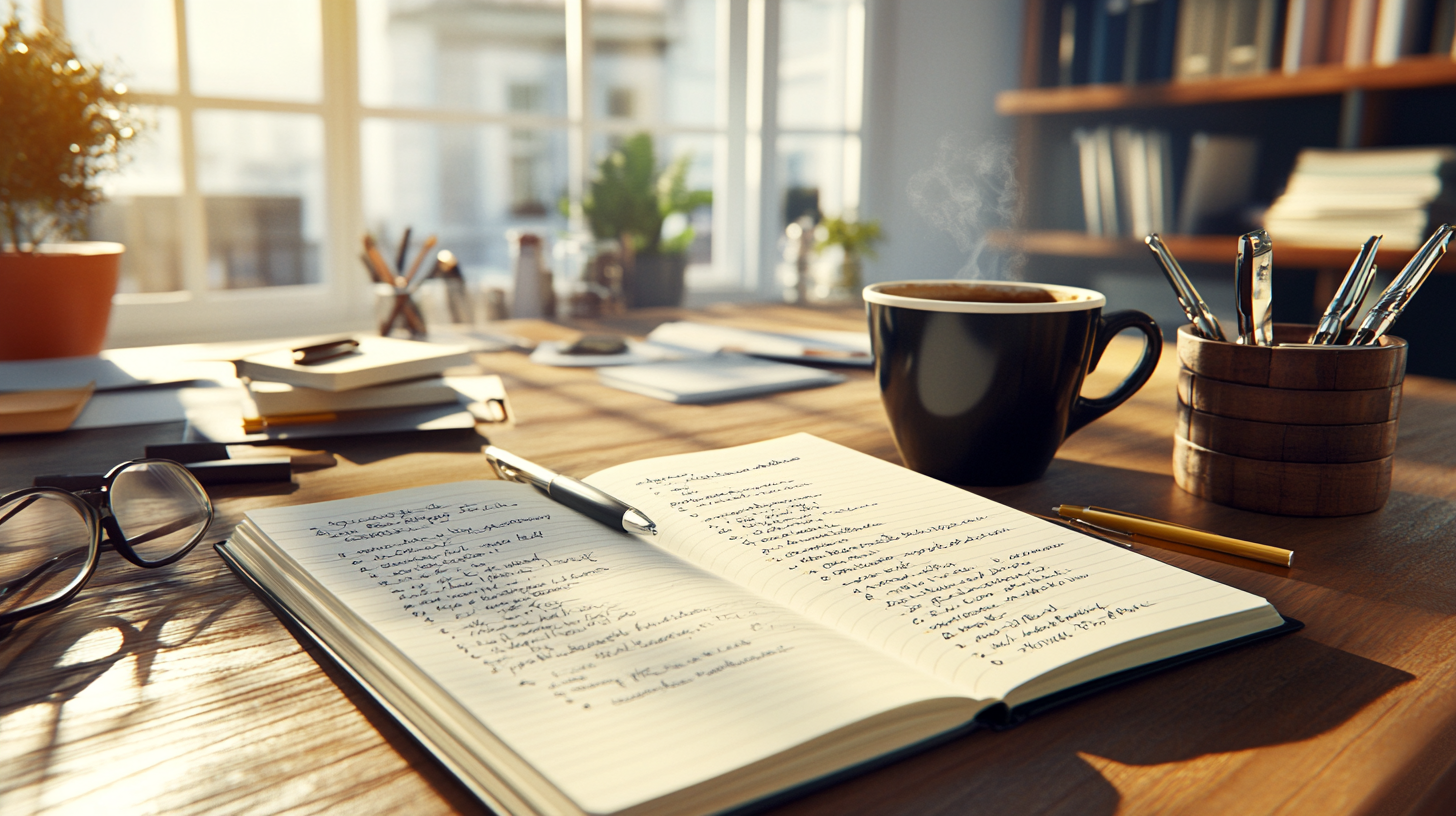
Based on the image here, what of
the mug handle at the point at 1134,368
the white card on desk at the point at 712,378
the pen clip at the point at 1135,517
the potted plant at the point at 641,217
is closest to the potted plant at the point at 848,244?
the potted plant at the point at 641,217

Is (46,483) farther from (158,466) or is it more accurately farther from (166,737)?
(166,737)

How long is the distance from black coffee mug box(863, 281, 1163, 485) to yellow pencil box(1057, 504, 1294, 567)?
7cm

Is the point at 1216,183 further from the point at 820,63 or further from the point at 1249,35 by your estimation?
the point at 820,63

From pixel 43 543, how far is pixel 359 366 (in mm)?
310

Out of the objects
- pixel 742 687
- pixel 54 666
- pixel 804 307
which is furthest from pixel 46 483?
pixel 804 307

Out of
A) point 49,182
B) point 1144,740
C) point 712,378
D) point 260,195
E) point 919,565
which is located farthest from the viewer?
point 260,195

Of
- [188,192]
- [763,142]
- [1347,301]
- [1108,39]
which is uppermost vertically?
[1108,39]

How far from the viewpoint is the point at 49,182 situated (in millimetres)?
1028

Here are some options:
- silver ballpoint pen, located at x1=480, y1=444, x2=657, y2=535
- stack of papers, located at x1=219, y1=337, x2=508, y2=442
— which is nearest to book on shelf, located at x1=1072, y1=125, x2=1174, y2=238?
stack of papers, located at x1=219, y1=337, x2=508, y2=442

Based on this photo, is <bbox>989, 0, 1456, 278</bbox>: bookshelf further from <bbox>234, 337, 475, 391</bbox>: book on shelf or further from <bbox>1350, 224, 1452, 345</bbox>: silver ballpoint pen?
<bbox>234, 337, 475, 391</bbox>: book on shelf

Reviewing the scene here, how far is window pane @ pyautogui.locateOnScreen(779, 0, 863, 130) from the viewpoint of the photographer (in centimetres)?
294

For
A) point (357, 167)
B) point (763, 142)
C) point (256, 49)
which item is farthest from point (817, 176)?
point (256, 49)

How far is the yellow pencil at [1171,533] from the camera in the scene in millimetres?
463

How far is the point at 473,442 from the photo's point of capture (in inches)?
27.9
